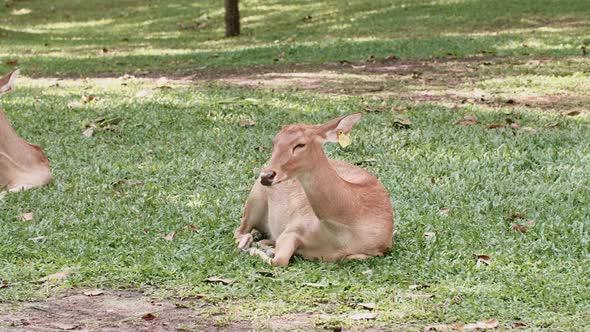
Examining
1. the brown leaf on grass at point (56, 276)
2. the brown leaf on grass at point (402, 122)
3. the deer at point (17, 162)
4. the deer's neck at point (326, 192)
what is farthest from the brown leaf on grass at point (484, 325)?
the brown leaf on grass at point (402, 122)

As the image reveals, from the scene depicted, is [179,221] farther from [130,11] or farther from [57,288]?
[130,11]

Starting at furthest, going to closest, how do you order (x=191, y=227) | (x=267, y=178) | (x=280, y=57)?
(x=280, y=57) → (x=191, y=227) → (x=267, y=178)

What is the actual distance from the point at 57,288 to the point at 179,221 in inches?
65.1

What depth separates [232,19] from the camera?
22328mm

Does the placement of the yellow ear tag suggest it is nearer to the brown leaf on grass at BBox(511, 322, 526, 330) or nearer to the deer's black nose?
the deer's black nose

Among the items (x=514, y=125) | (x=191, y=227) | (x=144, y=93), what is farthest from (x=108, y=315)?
(x=144, y=93)

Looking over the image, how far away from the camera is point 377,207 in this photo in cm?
621

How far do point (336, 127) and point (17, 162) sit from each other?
3870 millimetres

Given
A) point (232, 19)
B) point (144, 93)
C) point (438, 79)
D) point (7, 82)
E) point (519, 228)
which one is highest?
point (7, 82)

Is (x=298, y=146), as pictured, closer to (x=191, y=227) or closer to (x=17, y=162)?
(x=191, y=227)

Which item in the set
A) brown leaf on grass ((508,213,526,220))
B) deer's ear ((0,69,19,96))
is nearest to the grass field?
brown leaf on grass ((508,213,526,220))

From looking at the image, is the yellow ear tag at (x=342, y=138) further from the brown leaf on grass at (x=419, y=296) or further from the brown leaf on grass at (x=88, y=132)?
the brown leaf on grass at (x=88, y=132)

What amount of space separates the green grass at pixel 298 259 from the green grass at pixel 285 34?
5.07 meters

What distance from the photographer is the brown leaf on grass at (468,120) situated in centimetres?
1059
